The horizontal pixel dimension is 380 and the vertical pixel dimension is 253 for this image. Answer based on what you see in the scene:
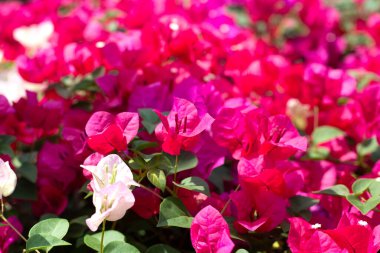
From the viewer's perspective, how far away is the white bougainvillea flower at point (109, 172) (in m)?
0.81

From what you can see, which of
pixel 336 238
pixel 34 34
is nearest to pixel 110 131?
pixel 336 238

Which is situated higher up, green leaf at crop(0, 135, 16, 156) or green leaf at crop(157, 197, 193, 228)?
green leaf at crop(157, 197, 193, 228)

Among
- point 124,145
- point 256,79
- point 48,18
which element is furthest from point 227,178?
point 48,18

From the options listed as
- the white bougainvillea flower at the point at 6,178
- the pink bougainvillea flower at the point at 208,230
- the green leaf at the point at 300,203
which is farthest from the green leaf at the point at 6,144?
the green leaf at the point at 300,203

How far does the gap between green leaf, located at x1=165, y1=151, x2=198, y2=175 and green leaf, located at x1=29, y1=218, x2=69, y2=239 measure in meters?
0.19

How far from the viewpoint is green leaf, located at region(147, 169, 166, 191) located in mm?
876

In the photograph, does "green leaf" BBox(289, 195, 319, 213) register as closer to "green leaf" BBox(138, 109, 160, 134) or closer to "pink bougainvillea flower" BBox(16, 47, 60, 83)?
"green leaf" BBox(138, 109, 160, 134)

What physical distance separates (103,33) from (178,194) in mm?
799

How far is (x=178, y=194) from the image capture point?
98 cm

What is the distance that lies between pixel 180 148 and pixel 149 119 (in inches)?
5.4

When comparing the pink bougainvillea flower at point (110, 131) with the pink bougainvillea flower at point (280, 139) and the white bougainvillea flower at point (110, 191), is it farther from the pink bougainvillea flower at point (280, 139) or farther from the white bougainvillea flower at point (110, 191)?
the pink bougainvillea flower at point (280, 139)

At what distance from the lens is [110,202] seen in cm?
78

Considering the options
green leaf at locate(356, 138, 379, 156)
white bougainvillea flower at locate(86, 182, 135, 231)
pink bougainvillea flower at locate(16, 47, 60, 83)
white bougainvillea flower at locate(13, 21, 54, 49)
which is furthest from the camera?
white bougainvillea flower at locate(13, 21, 54, 49)

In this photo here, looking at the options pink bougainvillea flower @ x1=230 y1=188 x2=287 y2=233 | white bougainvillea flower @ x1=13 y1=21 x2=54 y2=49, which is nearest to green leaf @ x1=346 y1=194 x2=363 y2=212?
pink bougainvillea flower @ x1=230 y1=188 x2=287 y2=233
